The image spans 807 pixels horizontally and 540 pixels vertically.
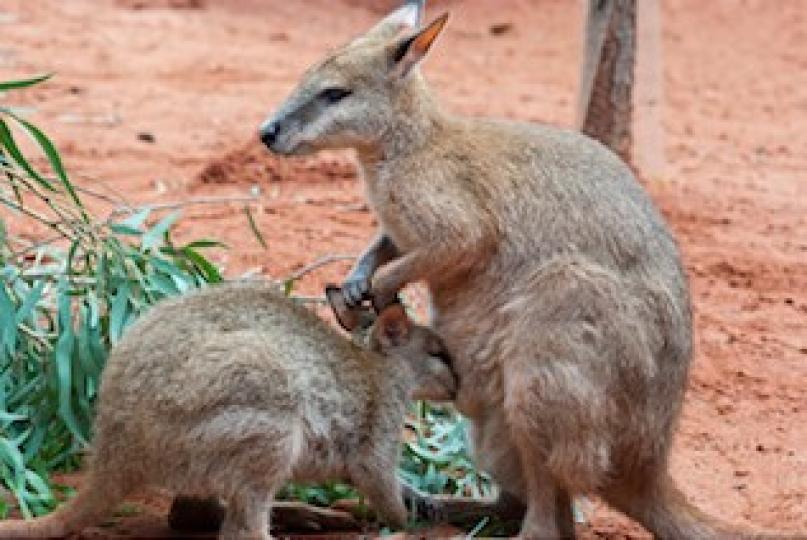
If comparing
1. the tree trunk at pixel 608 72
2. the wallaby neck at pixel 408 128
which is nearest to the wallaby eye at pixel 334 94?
the wallaby neck at pixel 408 128

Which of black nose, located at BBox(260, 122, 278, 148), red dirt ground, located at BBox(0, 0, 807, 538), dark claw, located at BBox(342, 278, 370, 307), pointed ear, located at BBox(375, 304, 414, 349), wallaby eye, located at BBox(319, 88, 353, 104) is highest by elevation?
wallaby eye, located at BBox(319, 88, 353, 104)

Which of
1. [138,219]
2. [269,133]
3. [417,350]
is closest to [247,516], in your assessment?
[417,350]

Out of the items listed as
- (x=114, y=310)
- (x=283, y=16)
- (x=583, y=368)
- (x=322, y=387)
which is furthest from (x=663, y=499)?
(x=283, y=16)

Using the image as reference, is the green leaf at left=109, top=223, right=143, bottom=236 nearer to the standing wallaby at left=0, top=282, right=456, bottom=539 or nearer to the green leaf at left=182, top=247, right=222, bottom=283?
the green leaf at left=182, top=247, right=222, bottom=283

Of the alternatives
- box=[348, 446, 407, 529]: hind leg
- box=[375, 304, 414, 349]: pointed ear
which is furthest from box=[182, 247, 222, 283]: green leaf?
box=[348, 446, 407, 529]: hind leg

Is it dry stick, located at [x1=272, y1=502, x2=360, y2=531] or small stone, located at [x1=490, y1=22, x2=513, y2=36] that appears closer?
dry stick, located at [x1=272, y1=502, x2=360, y2=531]

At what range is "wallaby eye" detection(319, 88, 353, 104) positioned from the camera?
5762 mm

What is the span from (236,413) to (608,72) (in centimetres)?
512

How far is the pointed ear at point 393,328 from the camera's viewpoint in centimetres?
572

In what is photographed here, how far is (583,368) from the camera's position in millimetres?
5344

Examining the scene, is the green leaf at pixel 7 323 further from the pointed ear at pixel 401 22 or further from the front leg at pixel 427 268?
the pointed ear at pixel 401 22

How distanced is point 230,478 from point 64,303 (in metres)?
1.34

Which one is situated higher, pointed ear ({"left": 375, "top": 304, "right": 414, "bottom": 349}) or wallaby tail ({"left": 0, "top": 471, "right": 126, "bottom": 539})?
pointed ear ({"left": 375, "top": 304, "right": 414, "bottom": 349})

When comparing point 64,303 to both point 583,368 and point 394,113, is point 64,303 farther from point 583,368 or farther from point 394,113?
point 583,368
